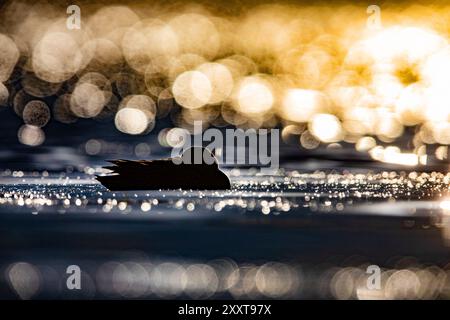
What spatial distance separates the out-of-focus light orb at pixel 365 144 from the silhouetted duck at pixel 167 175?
42.2 ft

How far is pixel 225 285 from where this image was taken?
500 inches

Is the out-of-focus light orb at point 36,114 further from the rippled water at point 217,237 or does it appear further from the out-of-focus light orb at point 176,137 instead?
the rippled water at point 217,237

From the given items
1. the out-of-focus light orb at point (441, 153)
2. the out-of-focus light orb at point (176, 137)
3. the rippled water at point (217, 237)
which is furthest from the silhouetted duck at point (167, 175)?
the out-of-focus light orb at point (441, 153)

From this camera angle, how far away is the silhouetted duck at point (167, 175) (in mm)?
23672

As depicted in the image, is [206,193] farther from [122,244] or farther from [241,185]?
[122,244]

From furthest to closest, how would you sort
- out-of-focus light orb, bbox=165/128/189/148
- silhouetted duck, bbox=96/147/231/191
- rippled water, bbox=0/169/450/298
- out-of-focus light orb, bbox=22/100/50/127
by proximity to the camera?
out-of-focus light orb, bbox=22/100/50/127
out-of-focus light orb, bbox=165/128/189/148
silhouetted duck, bbox=96/147/231/191
rippled water, bbox=0/169/450/298

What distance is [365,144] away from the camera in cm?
3772

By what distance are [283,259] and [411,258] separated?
5.43 ft

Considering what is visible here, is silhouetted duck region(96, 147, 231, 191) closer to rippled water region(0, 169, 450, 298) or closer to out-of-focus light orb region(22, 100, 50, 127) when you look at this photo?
rippled water region(0, 169, 450, 298)

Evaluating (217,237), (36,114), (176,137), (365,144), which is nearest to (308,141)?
(365,144)

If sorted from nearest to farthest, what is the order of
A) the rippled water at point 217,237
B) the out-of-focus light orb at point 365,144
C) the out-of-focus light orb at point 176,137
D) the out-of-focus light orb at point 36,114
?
the rippled water at point 217,237 < the out-of-focus light orb at point 176,137 < the out-of-focus light orb at point 365,144 < the out-of-focus light orb at point 36,114

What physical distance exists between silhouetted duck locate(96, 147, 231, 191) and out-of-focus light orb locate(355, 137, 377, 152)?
12877 millimetres

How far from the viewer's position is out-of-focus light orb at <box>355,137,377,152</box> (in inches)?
1452

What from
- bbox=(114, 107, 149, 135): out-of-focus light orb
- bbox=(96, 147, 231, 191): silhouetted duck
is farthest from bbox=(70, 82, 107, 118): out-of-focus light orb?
bbox=(96, 147, 231, 191): silhouetted duck
